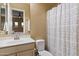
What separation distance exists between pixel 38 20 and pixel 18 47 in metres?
0.47

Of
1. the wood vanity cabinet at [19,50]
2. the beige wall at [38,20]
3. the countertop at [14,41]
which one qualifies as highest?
the beige wall at [38,20]

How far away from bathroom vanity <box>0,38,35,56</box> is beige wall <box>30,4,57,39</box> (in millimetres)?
135

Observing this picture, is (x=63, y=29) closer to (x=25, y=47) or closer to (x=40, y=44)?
(x=40, y=44)

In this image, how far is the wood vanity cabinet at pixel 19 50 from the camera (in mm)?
1790

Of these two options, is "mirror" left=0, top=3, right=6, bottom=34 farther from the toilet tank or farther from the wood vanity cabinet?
the toilet tank

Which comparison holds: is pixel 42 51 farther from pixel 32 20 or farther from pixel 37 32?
pixel 32 20

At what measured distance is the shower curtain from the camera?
6.00 feet

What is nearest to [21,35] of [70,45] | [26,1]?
[26,1]

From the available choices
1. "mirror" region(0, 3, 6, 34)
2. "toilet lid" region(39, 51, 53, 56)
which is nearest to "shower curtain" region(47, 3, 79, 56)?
"toilet lid" region(39, 51, 53, 56)

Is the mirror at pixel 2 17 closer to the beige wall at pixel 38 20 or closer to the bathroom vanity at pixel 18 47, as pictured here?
the bathroom vanity at pixel 18 47

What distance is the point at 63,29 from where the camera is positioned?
77.2 inches

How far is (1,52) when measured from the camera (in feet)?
5.89

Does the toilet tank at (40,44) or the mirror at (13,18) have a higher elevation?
the mirror at (13,18)

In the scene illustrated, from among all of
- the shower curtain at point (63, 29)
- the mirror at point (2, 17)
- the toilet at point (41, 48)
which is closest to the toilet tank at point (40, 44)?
the toilet at point (41, 48)
